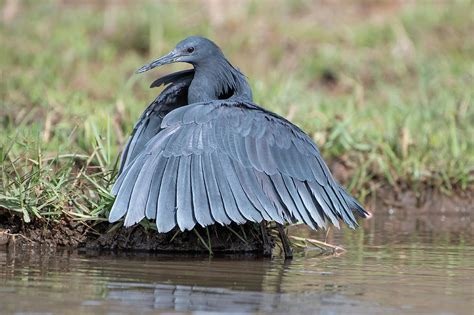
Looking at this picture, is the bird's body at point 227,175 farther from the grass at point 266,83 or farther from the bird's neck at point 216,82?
the grass at point 266,83

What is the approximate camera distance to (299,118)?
858cm

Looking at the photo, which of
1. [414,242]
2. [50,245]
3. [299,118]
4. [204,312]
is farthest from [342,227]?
[204,312]

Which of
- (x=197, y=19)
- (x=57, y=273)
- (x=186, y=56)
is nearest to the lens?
(x=57, y=273)

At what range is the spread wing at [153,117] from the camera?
6.38 meters

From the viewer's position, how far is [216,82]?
6.49 meters

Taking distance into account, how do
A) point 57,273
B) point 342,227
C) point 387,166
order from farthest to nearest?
point 387,166, point 342,227, point 57,273

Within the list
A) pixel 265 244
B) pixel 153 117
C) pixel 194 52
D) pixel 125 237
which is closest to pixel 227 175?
pixel 265 244

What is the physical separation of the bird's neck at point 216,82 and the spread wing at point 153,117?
0.55 ft

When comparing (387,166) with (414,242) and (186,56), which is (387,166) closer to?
(414,242)

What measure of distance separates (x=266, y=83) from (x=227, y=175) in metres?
4.57

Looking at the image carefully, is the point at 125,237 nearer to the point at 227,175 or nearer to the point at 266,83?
the point at 227,175

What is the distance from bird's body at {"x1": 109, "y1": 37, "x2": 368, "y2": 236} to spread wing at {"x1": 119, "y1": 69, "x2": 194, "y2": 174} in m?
0.22

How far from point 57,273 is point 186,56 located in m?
1.86

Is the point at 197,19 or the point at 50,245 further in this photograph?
the point at 197,19
